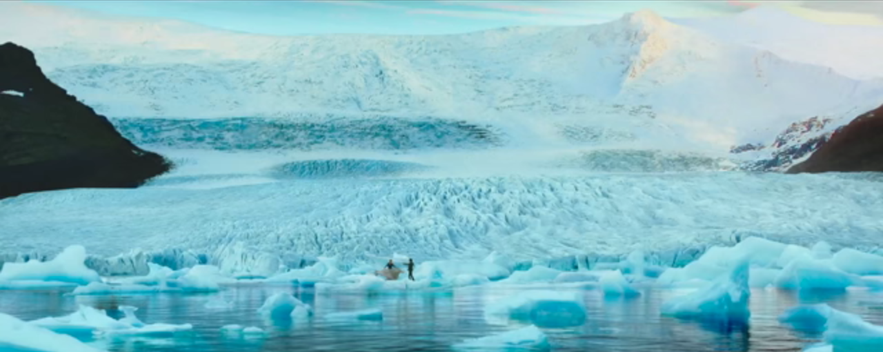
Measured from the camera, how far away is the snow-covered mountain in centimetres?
5184

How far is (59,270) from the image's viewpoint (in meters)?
20.3

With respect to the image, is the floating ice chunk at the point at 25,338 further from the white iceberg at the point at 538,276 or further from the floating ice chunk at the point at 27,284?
the white iceberg at the point at 538,276

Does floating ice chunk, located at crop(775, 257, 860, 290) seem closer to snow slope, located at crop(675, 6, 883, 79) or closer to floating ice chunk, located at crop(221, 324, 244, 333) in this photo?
floating ice chunk, located at crop(221, 324, 244, 333)

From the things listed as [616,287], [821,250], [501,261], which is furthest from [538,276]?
[821,250]

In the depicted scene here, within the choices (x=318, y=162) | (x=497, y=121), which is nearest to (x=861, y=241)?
(x=318, y=162)

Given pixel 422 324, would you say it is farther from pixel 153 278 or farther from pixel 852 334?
pixel 153 278

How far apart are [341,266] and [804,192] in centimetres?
1249

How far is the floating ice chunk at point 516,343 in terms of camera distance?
32.5 ft

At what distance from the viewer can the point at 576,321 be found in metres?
12.8

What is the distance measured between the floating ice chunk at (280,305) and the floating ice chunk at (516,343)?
4.06 m

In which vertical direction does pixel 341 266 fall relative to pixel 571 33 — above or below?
below

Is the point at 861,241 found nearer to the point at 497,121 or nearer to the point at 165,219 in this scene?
the point at 165,219

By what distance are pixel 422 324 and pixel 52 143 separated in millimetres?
33665

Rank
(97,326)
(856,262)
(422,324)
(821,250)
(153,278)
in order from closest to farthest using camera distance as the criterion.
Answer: (97,326) → (422,324) → (153,278) → (856,262) → (821,250)
